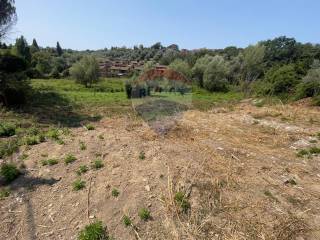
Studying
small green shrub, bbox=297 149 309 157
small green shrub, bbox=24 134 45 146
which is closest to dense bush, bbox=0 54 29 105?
small green shrub, bbox=24 134 45 146

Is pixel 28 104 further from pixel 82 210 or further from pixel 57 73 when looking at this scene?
pixel 57 73

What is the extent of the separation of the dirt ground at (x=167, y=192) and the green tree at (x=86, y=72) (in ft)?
109

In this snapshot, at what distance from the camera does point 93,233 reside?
445 cm

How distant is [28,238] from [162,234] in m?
2.06

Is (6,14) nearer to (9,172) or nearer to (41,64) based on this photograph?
(9,172)

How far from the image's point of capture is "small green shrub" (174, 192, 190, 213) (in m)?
4.83

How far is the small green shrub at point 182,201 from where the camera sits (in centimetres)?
483

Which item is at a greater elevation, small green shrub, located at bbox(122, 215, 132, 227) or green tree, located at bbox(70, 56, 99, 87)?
small green shrub, located at bbox(122, 215, 132, 227)

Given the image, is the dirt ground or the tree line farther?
the tree line

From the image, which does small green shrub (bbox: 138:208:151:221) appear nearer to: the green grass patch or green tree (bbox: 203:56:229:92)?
the green grass patch

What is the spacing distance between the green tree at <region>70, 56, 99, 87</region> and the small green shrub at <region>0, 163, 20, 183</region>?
1368 inches

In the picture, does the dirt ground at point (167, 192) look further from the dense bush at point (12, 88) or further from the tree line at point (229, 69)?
the tree line at point (229, 69)

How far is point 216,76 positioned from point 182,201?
121 ft

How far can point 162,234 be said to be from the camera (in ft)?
14.6
